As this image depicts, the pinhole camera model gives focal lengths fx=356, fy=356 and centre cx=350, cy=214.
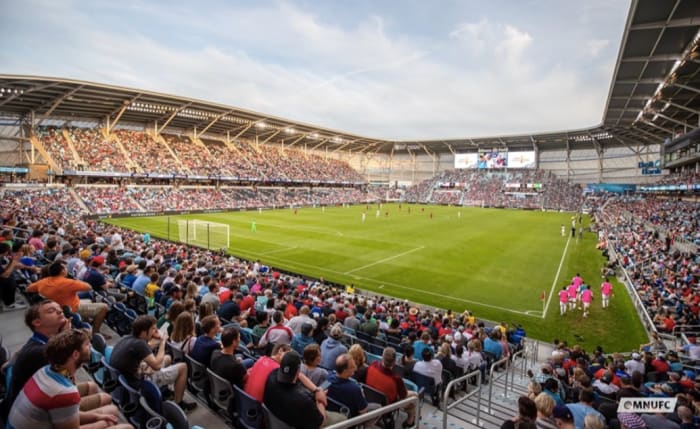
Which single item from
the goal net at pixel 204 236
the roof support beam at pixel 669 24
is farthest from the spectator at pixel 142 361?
the roof support beam at pixel 669 24

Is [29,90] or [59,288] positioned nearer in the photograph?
[59,288]

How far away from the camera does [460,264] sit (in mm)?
23125

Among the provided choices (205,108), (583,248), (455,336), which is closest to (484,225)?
(583,248)

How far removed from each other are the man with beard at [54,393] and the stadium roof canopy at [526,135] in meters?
26.0

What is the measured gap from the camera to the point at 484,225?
42.2 m

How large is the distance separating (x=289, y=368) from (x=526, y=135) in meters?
81.7

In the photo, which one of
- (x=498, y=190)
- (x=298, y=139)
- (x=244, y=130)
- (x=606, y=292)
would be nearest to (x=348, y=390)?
(x=606, y=292)

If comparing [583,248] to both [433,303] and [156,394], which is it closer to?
[433,303]

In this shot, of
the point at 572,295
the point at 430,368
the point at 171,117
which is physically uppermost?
the point at 171,117

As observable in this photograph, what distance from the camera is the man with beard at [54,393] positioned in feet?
8.61

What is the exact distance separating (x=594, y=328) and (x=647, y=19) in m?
17.6

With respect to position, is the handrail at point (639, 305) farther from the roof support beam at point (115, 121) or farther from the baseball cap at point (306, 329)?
the roof support beam at point (115, 121)

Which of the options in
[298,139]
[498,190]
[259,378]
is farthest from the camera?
[498,190]

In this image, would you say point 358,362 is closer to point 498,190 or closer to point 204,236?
point 204,236
